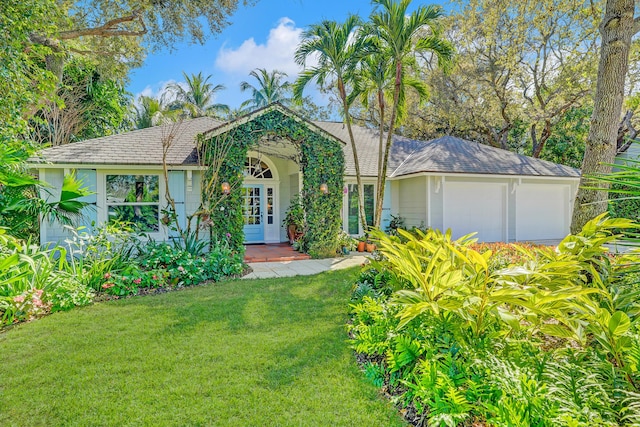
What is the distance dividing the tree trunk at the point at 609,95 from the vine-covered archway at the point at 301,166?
688 centimetres

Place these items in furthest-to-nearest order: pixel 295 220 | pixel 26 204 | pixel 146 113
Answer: pixel 146 113
pixel 295 220
pixel 26 204

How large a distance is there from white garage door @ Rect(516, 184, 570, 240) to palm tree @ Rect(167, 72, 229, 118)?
23.5 metres

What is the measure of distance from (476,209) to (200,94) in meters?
24.1

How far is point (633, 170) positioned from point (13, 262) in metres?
5.22

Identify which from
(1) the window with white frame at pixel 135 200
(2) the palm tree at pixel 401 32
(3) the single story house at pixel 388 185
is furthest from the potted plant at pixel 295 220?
(1) the window with white frame at pixel 135 200

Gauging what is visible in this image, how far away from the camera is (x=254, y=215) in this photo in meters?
12.8

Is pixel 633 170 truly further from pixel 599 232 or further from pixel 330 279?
pixel 330 279

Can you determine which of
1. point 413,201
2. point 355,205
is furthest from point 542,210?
point 355,205

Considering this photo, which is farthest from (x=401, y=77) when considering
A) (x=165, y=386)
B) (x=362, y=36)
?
(x=165, y=386)

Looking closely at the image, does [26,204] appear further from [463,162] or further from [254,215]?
[463,162]

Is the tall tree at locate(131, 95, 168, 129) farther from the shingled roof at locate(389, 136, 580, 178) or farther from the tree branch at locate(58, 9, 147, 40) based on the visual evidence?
the shingled roof at locate(389, 136, 580, 178)

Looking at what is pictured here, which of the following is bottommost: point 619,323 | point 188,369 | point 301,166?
point 188,369

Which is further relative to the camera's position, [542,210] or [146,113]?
[146,113]

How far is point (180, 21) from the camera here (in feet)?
35.7
